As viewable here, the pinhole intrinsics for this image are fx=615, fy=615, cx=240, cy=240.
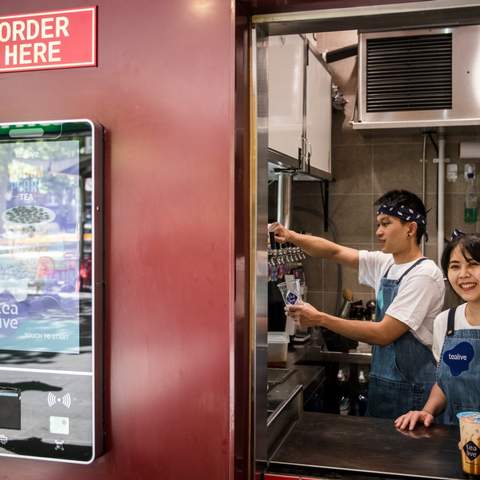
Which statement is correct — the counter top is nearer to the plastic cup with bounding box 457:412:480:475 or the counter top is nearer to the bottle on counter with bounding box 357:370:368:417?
the plastic cup with bounding box 457:412:480:475

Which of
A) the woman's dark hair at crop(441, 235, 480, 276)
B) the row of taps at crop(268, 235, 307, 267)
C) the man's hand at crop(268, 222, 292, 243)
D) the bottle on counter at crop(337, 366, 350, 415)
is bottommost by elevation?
the bottle on counter at crop(337, 366, 350, 415)

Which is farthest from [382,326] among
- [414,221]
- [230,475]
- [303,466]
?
[230,475]

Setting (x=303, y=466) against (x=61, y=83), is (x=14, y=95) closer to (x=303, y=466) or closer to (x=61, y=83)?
(x=61, y=83)

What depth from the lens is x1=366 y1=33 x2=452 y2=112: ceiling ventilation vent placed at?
11.7 feet

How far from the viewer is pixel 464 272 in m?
2.55

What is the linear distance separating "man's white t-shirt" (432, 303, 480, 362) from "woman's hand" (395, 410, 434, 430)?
0.67 metres

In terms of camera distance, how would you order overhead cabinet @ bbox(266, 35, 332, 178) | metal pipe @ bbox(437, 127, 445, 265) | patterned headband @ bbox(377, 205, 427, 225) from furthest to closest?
metal pipe @ bbox(437, 127, 445, 265)
patterned headband @ bbox(377, 205, 427, 225)
overhead cabinet @ bbox(266, 35, 332, 178)

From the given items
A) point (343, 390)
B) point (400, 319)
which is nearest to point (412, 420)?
point (400, 319)

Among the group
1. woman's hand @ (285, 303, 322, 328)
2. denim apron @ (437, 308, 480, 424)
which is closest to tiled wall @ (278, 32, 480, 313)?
denim apron @ (437, 308, 480, 424)

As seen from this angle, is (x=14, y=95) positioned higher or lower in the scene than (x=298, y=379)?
higher

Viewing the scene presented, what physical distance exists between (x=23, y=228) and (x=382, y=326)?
1.91m

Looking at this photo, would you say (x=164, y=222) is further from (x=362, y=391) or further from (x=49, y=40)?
(x=362, y=391)

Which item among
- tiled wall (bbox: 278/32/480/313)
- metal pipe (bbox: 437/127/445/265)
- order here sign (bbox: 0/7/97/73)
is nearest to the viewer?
order here sign (bbox: 0/7/97/73)

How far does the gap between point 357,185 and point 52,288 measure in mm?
3111
